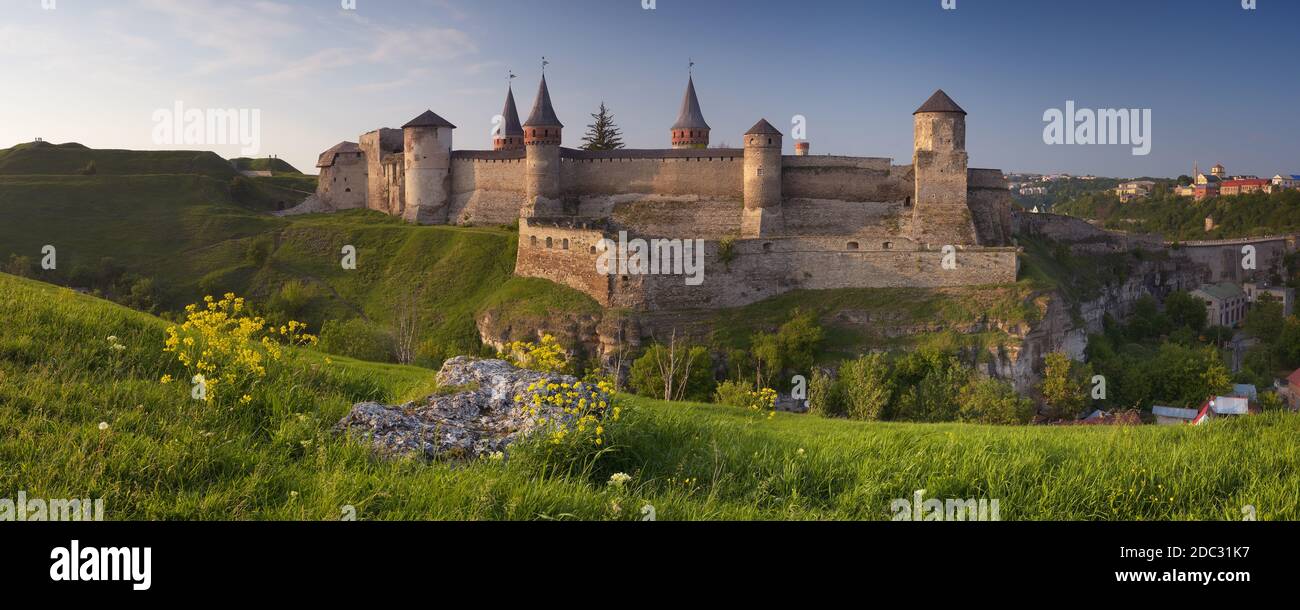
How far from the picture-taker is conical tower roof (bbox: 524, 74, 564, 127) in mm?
42125

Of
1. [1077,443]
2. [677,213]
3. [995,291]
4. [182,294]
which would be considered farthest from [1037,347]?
[182,294]

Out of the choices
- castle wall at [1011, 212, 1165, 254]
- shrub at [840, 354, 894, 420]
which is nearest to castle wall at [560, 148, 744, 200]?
shrub at [840, 354, 894, 420]

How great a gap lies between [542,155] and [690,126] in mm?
10452

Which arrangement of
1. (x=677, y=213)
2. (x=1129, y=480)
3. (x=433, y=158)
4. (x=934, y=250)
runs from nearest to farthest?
(x=1129, y=480)
(x=934, y=250)
(x=677, y=213)
(x=433, y=158)

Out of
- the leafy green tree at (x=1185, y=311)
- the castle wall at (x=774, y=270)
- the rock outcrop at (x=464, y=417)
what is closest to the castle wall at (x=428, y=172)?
the castle wall at (x=774, y=270)

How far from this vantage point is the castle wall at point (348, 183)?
51062mm

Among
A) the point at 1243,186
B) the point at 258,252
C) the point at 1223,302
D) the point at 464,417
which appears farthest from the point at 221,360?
the point at 1243,186

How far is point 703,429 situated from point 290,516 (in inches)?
159

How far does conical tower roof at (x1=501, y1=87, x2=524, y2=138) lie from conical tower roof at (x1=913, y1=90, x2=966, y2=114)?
2318 centimetres

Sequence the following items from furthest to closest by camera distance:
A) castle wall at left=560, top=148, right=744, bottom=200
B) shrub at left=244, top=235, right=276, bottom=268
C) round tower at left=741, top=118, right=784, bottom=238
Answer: castle wall at left=560, top=148, right=744, bottom=200
shrub at left=244, top=235, right=276, bottom=268
round tower at left=741, top=118, right=784, bottom=238

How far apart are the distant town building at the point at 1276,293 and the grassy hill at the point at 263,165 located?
2983 inches

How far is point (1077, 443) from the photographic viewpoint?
8.17 m

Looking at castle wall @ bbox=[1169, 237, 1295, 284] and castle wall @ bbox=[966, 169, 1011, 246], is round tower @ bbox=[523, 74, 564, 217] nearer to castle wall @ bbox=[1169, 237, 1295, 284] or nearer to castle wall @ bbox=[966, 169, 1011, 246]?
castle wall @ bbox=[966, 169, 1011, 246]
